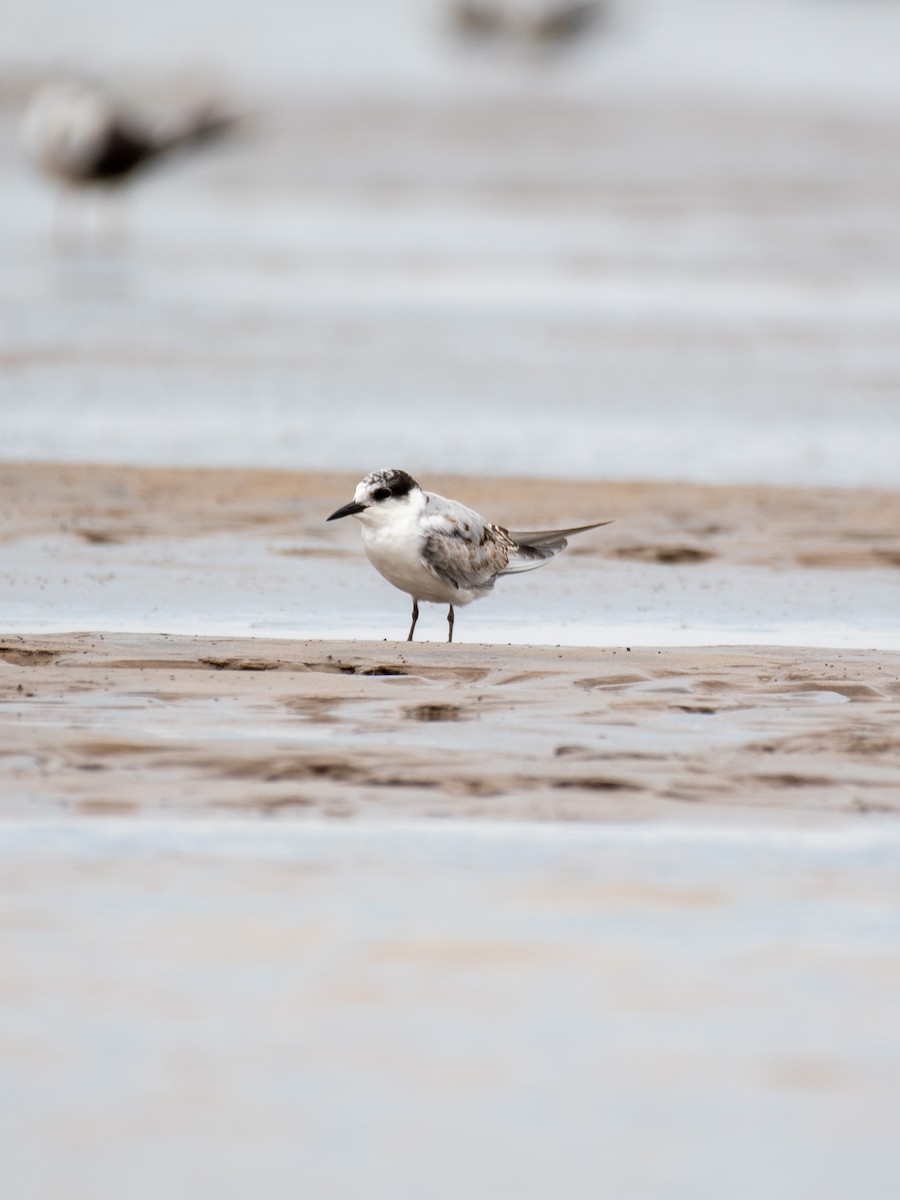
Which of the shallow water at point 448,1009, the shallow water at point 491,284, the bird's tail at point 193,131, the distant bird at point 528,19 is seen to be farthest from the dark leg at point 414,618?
the distant bird at point 528,19

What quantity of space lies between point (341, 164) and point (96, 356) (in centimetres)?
1589

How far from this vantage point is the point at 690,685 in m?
5.66

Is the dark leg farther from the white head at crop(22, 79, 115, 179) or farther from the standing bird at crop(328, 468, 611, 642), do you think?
the white head at crop(22, 79, 115, 179)

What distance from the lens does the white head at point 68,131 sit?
25.2m

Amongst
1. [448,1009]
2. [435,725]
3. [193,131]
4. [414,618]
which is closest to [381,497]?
[414,618]

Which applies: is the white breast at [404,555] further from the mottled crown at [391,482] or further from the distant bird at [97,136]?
the distant bird at [97,136]

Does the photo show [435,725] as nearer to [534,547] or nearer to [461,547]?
[461,547]

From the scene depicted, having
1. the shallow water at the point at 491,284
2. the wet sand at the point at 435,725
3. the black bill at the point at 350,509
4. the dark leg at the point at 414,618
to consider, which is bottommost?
the wet sand at the point at 435,725

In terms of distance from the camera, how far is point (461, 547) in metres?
6.68

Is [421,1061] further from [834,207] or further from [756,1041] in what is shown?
Result: [834,207]

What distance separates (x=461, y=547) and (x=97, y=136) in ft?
64.8

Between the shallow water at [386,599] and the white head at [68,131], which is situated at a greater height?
the white head at [68,131]

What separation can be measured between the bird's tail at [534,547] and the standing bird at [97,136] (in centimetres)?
1846

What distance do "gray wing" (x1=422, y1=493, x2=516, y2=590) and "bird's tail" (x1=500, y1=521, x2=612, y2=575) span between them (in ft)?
0.36
